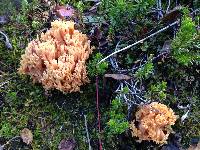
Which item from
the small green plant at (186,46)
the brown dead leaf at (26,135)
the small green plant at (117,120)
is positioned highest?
the small green plant at (186,46)

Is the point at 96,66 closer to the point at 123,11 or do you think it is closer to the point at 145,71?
the point at 145,71

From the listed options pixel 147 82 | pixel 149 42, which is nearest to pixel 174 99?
pixel 147 82

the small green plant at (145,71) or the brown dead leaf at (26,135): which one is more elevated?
the small green plant at (145,71)

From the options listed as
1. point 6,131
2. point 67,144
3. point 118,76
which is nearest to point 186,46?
point 118,76

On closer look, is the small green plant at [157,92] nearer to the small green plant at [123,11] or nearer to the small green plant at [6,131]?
the small green plant at [123,11]

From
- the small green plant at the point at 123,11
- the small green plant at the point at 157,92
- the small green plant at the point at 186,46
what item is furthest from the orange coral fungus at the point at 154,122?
the small green plant at the point at 123,11

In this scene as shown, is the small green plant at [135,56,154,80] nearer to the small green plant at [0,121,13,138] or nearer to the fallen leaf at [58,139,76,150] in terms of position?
the fallen leaf at [58,139,76,150]
